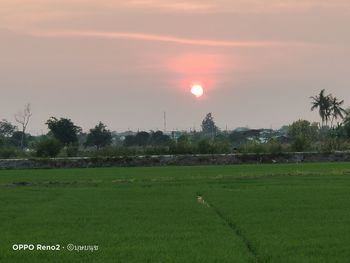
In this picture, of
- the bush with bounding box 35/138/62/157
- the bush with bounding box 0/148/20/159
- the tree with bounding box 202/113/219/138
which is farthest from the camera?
the tree with bounding box 202/113/219/138

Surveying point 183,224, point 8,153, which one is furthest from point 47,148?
point 183,224

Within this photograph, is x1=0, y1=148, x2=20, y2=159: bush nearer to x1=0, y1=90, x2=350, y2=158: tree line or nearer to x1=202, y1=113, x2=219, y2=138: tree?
x1=0, y1=90, x2=350, y2=158: tree line

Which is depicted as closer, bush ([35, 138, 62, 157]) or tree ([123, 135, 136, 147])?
bush ([35, 138, 62, 157])

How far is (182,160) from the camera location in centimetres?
4700

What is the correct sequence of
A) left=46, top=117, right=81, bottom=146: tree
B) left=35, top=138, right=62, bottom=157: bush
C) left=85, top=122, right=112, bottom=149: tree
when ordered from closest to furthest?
left=35, top=138, right=62, bottom=157: bush, left=46, top=117, right=81, bottom=146: tree, left=85, top=122, right=112, bottom=149: tree

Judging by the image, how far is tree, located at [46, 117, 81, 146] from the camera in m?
70.2

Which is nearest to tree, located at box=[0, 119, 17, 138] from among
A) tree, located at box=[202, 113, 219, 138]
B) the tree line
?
the tree line

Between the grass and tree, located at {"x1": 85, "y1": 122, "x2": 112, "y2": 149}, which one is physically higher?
tree, located at {"x1": 85, "y1": 122, "x2": 112, "y2": 149}

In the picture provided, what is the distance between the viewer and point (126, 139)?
95.4 metres

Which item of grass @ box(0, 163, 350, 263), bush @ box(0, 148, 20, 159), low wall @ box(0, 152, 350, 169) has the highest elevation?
bush @ box(0, 148, 20, 159)

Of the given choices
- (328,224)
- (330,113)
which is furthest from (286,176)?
(330,113)

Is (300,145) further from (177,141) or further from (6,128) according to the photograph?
(6,128)

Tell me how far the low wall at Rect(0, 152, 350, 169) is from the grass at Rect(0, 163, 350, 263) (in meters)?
24.9

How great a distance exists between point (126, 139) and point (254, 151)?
47.6 m
